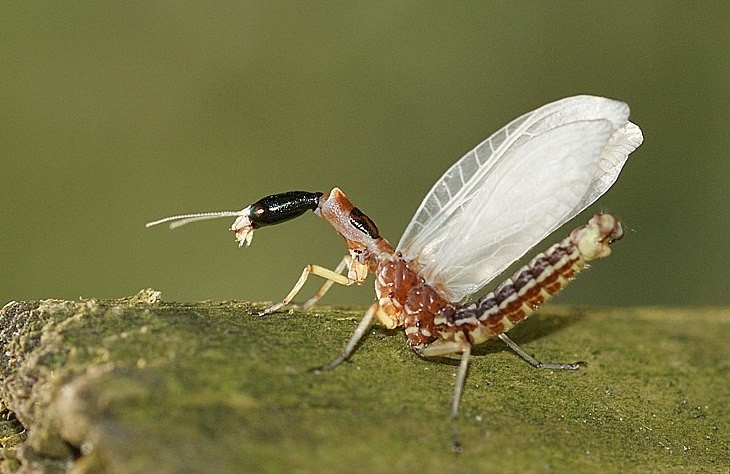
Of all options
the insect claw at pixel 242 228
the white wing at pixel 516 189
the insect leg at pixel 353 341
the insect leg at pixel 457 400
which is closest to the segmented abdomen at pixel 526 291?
the white wing at pixel 516 189

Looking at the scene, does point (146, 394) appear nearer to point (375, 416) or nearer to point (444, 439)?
point (375, 416)

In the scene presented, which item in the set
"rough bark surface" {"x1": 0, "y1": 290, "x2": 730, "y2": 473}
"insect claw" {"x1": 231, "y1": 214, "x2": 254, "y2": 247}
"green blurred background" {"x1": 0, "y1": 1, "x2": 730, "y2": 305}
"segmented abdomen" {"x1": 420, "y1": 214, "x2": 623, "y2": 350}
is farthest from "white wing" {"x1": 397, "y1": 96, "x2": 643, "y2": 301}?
"green blurred background" {"x1": 0, "y1": 1, "x2": 730, "y2": 305}

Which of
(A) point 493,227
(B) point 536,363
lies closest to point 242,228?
(A) point 493,227

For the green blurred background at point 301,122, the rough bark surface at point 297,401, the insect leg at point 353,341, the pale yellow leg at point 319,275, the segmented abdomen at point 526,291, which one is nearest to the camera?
the rough bark surface at point 297,401

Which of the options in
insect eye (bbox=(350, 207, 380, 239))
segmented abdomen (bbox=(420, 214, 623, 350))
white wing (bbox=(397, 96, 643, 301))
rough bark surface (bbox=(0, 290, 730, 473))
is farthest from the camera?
insect eye (bbox=(350, 207, 380, 239))

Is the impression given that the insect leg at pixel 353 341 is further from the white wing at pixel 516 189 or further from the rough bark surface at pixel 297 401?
the white wing at pixel 516 189

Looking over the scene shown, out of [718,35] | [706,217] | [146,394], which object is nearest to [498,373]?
[146,394]

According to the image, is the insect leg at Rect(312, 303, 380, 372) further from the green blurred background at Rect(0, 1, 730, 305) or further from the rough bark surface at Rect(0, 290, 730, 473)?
the green blurred background at Rect(0, 1, 730, 305)
